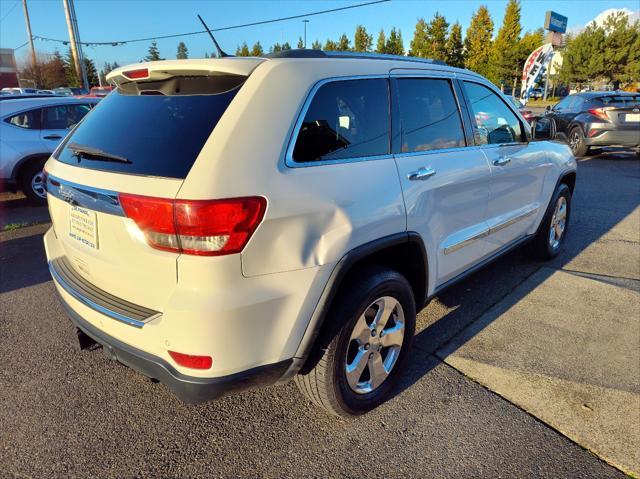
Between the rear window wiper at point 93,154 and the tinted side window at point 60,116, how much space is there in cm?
553

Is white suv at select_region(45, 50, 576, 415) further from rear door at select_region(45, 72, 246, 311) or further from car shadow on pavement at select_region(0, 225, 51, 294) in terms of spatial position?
car shadow on pavement at select_region(0, 225, 51, 294)

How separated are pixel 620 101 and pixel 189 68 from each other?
39.1ft

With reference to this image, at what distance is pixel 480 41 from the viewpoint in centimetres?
4341

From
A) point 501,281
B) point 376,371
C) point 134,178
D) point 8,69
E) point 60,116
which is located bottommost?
point 501,281

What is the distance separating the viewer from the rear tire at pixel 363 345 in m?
2.12

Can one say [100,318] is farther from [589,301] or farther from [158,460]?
[589,301]

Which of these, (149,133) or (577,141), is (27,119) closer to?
(149,133)

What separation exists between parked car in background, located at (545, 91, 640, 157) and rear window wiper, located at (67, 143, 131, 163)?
34.4 ft

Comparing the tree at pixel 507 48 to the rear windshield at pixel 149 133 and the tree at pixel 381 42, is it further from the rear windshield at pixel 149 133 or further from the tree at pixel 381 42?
the rear windshield at pixel 149 133

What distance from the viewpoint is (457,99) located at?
3.08 meters

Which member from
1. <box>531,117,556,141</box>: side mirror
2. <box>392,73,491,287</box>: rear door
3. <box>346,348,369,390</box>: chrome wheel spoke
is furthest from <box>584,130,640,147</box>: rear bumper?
<box>346,348,369,390</box>: chrome wheel spoke

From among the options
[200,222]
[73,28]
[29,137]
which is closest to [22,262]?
[29,137]

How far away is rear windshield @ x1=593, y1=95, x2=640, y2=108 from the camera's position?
10539mm

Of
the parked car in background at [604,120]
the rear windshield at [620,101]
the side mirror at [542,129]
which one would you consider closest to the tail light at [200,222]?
the side mirror at [542,129]
